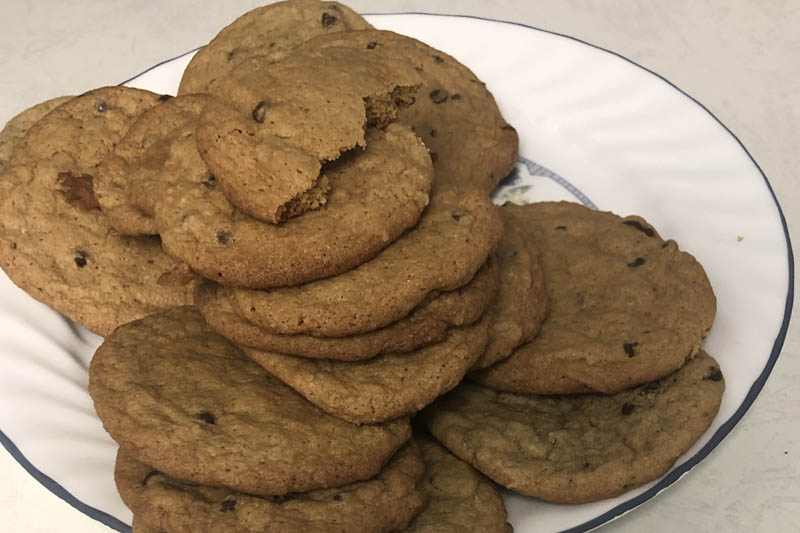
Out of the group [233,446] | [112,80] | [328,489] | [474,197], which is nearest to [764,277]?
[474,197]

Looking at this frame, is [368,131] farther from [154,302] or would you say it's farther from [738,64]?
[738,64]

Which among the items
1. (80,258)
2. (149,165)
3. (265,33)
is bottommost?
(80,258)

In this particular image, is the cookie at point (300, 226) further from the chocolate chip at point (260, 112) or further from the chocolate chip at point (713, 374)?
the chocolate chip at point (713, 374)

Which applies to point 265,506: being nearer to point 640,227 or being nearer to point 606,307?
point 606,307

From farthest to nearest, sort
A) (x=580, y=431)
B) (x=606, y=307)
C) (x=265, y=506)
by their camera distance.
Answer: (x=606, y=307) → (x=580, y=431) → (x=265, y=506)

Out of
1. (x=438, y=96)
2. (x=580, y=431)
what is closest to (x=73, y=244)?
(x=438, y=96)

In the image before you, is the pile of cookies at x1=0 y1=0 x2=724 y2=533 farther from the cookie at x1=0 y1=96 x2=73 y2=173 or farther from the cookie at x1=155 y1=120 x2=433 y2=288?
the cookie at x1=0 y1=96 x2=73 y2=173

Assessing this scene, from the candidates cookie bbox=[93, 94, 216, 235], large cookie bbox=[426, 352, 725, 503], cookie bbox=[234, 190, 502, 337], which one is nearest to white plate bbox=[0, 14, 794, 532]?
large cookie bbox=[426, 352, 725, 503]
